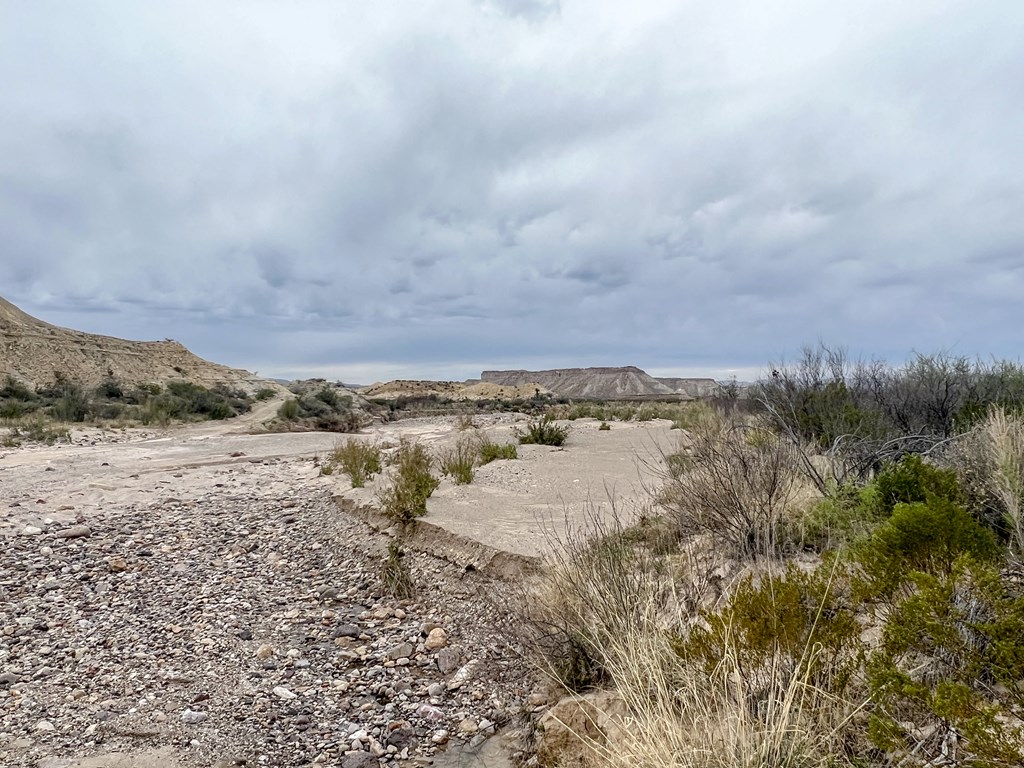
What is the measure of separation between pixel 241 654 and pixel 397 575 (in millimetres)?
1459

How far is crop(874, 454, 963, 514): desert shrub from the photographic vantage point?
4457 millimetres

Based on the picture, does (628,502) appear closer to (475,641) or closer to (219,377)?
(475,641)

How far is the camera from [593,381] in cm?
8400

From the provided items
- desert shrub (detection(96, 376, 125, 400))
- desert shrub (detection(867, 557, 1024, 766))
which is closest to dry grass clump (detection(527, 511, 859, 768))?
desert shrub (detection(867, 557, 1024, 766))

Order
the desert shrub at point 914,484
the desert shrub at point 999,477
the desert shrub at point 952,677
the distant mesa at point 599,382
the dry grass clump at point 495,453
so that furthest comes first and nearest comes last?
the distant mesa at point 599,382
the dry grass clump at point 495,453
the desert shrub at point 914,484
the desert shrub at point 999,477
the desert shrub at point 952,677

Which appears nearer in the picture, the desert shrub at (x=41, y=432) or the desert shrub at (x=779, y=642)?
the desert shrub at (x=779, y=642)

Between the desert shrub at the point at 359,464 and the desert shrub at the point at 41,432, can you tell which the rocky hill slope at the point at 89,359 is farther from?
the desert shrub at the point at 359,464

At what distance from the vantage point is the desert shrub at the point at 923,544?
3.07m

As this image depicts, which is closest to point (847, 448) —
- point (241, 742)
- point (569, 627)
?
point (569, 627)

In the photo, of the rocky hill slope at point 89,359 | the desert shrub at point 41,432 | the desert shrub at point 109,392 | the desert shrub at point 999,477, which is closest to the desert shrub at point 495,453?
the desert shrub at point 999,477

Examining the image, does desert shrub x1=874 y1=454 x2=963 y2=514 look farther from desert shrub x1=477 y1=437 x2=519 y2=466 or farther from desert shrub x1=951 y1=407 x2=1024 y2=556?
desert shrub x1=477 y1=437 x2=519 y2=466

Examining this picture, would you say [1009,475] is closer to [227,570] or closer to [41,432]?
[227,570]

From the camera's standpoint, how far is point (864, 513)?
4688mm

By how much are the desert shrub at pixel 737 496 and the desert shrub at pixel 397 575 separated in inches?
96.0
